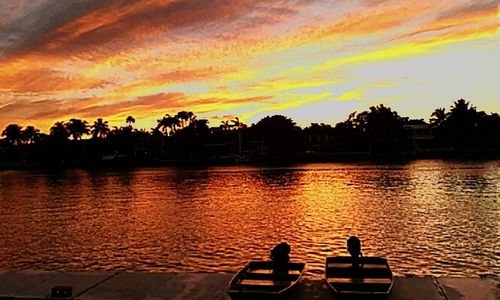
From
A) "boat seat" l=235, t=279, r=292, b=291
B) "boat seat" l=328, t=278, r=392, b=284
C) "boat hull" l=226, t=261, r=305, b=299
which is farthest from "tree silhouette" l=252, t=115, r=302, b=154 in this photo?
"boat seat" l=235, t=279, r=292, b=291

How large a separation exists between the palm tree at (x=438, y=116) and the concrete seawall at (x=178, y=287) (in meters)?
184

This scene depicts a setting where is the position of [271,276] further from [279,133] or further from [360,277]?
[279,133]

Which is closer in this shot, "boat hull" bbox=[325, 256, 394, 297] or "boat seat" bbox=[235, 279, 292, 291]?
"boat hull" bbox=[325, 256, 394, 297]

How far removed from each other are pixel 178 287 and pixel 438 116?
189m

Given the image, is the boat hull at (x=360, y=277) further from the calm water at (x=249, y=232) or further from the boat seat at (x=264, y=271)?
the calm water at (x=249, y=232)

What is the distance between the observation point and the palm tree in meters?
183

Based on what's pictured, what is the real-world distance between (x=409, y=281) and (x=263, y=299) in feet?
13.7

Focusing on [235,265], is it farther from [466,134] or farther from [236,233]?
[466,134]

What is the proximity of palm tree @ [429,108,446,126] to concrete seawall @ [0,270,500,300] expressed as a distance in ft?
604

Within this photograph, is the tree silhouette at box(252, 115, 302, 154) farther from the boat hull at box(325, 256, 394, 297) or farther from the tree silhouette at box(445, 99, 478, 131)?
the boat hull at box(325, 256, 394, 297)

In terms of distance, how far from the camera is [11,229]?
37781 millimetres

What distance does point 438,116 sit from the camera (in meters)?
184

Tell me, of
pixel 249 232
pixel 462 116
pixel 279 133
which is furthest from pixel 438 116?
pixel 249 232

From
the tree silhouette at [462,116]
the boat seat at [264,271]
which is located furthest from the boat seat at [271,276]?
the tree silhouette at [462,116]
